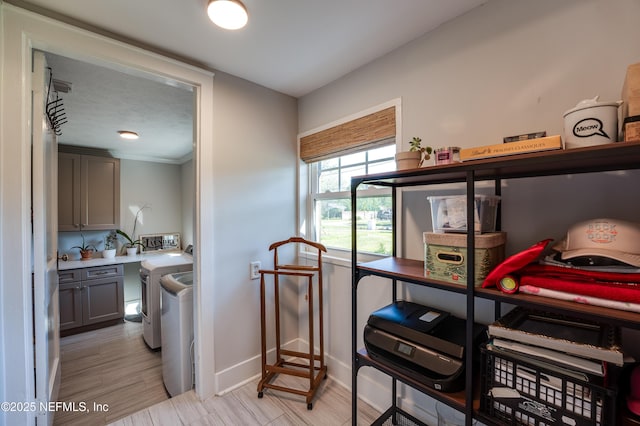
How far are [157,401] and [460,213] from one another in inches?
103

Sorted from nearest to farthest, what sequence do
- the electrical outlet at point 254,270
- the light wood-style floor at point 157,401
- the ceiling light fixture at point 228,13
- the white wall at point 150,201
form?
the ceiling light fixture at point 228,13 → the light wood-style floor at point 157,401 → the electrical outlet at point 254,270 → the white wall at point 150,201

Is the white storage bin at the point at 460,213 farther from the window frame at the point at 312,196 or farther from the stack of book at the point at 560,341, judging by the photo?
the window frame at the point at 312,196

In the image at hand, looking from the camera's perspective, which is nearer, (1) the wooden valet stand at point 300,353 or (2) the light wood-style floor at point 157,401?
(2) the light wood-style floor at point 157,401

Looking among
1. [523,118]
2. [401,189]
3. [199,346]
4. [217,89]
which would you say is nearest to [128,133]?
[217,89]

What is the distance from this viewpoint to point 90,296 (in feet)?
11.0

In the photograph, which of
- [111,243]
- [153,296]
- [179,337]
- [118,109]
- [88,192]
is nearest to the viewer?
[179,337]

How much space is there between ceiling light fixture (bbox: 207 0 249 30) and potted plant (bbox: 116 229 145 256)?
153 inches

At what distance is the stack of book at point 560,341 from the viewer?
770 millimetres

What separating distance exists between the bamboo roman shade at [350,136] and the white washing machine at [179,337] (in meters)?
1.50

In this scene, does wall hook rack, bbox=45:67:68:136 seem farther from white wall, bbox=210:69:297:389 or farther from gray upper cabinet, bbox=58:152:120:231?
gray upper cabinet, bbox=58:152:120:231

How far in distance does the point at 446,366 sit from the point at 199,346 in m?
1.62

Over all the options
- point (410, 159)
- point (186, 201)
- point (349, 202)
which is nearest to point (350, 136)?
point (349, 202)

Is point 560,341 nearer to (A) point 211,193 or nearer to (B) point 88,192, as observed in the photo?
(A) point 211,193

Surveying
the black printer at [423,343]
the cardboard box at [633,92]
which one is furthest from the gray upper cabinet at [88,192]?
the cardboard box at [633,92]
